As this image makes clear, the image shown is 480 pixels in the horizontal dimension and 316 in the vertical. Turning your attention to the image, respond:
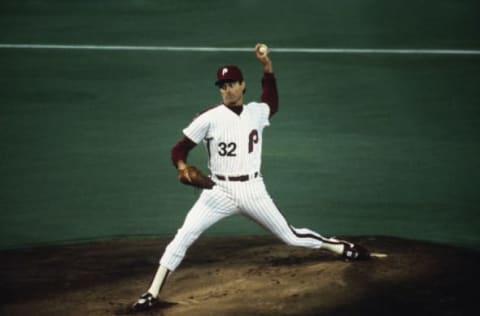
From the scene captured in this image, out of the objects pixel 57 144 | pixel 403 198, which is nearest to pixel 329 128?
pixel 403 198

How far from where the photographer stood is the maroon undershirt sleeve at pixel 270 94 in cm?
863

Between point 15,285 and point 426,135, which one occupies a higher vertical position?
point 426,135

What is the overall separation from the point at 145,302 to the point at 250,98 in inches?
231

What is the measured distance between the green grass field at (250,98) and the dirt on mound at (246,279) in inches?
24.9

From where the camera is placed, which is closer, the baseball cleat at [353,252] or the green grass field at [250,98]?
the baseball cleat at [353,252]

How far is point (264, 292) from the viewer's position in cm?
848

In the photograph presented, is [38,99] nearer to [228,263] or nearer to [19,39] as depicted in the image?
[19,39]

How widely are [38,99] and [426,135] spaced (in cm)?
487

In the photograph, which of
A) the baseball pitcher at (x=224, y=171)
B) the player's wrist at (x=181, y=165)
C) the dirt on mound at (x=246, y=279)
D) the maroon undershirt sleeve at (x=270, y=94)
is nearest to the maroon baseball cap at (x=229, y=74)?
the baseball pitcher at (x=224, y=171)

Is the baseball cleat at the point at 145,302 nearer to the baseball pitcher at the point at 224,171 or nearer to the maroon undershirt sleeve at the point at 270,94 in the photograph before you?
the baseball pitcher at the point at 224,171

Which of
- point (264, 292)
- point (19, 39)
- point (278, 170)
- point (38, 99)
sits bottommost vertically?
point (264, 292)

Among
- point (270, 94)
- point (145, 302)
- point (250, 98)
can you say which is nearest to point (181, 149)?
point (270, 94)

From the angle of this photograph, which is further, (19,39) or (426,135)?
(19,39)

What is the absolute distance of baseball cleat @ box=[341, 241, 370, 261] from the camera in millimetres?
8977
